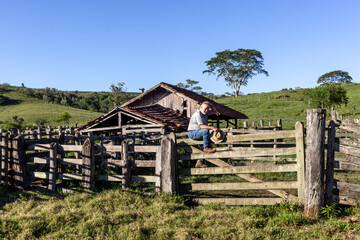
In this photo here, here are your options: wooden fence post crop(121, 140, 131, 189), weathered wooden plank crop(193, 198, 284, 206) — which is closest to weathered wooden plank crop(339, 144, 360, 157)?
weathered wooden plank crop(193, 198, 284, 206)

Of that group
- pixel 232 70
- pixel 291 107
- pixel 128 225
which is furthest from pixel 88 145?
pixel 232 70

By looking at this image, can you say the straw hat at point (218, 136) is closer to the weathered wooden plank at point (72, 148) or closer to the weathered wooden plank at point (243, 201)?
the weathered wooden plank at point (243, 201)

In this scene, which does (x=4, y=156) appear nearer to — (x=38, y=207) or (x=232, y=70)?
(x=38, y=207)

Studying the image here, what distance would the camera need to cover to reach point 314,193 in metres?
5.43

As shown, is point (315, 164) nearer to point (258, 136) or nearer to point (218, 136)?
point (258, 136)

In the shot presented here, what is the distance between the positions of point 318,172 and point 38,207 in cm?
613

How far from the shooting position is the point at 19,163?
7.79m

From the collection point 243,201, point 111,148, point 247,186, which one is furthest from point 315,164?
point 111,148

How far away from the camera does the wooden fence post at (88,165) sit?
7094mm

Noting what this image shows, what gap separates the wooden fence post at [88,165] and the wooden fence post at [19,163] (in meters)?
2.05

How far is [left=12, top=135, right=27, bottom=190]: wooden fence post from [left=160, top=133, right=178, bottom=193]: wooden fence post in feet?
14.4

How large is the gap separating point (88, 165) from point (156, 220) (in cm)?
280

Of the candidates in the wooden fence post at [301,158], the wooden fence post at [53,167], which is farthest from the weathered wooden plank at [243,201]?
the wooden fence post at [53,167]

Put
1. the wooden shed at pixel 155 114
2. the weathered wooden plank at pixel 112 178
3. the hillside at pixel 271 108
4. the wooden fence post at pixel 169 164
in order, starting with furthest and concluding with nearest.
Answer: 1. the hillside at pixel 271 108
2. the wooden shed at pixel 155 114
3. the weathered wooden plank at pixel 112 178
4. the wooden fence post at pixel 169 164
